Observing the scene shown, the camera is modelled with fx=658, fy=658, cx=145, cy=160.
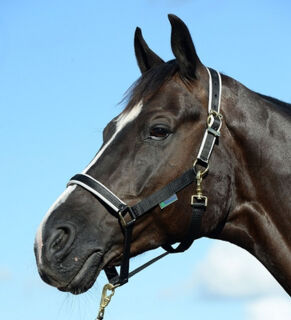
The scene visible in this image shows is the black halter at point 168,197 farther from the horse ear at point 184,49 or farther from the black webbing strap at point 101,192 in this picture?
the horse ear at point 184,49

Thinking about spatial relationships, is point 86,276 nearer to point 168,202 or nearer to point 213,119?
point 168,202

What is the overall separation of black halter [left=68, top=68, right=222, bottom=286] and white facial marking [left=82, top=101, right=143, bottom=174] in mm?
227

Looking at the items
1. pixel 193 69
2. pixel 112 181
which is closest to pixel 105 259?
pixel 112 181

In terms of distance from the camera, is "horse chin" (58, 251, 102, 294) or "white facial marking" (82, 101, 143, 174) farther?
"white facial marking" (82, 101, 143, 174)

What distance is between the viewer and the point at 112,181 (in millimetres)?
6617

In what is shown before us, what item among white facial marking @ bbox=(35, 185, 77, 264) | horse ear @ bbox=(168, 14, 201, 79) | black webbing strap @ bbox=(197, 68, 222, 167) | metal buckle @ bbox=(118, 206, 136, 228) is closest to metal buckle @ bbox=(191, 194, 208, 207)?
black webbing strap @ bbox=(197, 68, 222, 167)

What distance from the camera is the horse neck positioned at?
22.5 feet

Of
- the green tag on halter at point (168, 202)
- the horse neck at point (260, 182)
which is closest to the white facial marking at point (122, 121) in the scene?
the green tag on halter at point (168, 202)

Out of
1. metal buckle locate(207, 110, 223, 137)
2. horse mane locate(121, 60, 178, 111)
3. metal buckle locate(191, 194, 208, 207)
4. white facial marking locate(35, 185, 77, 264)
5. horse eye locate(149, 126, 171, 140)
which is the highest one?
horse mane locate(121, 60, 178, 111)

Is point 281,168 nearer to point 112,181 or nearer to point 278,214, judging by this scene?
point 278,214

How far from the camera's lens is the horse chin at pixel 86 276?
6383 mm

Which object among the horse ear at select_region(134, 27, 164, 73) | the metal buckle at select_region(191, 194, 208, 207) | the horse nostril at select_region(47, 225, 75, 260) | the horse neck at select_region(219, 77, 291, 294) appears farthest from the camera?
the horse ear at select_region(134, 27, 164, 73)

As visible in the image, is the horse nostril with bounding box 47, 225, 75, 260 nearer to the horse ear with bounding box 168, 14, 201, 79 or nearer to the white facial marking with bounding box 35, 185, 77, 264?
the white facial marking with bounding box 35, 185, 77, 264

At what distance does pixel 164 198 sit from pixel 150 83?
132cm
